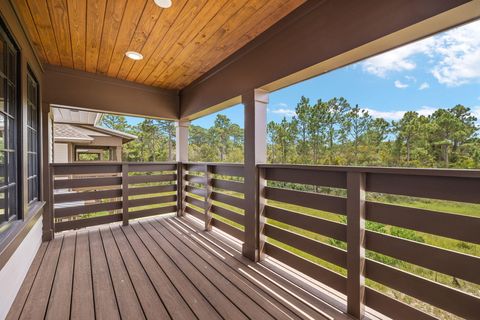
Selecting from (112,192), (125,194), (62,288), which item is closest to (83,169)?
(112,192)

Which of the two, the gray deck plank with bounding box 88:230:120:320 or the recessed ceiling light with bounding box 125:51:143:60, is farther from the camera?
the recessed ceiling light with bounding box 125:51:143:60

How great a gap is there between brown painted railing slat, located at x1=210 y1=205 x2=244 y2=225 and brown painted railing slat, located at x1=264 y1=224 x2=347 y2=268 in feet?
1.54

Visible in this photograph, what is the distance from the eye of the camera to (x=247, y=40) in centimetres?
226

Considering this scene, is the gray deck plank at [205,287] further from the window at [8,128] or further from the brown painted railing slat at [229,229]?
the window at [8,128]

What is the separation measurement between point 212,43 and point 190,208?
2.56 m

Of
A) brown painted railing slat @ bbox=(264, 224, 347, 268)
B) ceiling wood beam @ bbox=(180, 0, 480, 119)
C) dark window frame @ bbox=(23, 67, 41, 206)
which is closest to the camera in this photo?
ceiling wood beam @ bbox=(180, 0, 480, 119)

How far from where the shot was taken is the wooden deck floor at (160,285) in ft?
5.10

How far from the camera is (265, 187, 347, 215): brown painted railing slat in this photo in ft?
5.52

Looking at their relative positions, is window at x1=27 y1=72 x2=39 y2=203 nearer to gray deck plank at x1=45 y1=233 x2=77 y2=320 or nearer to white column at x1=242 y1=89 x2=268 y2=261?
gray deck plank at x1=45 y1=233 x2=77 y2=320

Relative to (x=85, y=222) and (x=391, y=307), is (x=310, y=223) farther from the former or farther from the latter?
(x=85, y=222)

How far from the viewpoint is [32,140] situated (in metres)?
2.53

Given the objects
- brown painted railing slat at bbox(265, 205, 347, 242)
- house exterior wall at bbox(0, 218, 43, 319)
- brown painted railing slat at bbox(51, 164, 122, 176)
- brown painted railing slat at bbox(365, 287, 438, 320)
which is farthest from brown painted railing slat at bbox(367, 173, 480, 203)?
brown painted railing slat at bbox(51, 164, 122, 176)

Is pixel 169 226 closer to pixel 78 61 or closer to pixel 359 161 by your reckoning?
pixel 78 61

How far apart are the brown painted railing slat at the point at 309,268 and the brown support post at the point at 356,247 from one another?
12cm
